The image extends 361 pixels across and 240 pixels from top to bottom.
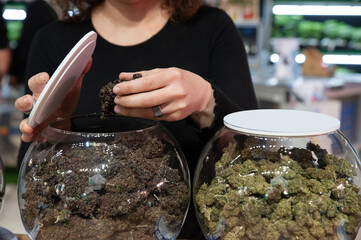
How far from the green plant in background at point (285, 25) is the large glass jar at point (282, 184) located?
462 cm

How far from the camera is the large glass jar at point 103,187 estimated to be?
793 millimetres

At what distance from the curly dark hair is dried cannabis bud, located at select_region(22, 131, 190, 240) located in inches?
28.4

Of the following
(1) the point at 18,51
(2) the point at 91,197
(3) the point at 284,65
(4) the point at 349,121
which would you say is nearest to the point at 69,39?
(2) the point at 91,197

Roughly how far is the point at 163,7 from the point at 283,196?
89cm

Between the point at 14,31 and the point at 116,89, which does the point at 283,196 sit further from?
the point at 14,31

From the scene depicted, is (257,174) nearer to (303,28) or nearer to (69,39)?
(69,39)

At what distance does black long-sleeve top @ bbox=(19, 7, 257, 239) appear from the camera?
1.41 m

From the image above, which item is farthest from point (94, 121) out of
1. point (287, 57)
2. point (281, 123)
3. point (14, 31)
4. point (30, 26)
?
point (14, 31)

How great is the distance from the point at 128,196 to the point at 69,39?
2.78 feet

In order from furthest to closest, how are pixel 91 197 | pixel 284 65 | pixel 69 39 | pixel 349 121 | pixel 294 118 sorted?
1. pixel 349 121
2. pixel 284 65
3. pixel 69 39
4. pixel 294 118
5. pixel 91 197

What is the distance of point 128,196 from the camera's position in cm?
80

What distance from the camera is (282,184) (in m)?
0.80

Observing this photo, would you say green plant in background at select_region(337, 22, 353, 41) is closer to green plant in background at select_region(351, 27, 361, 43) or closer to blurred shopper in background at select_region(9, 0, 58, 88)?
green plant in background at select_region(351, 27, 361, 43)

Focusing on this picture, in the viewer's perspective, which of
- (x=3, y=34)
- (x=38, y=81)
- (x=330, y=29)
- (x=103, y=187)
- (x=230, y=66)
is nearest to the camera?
(x=103, y=187)
